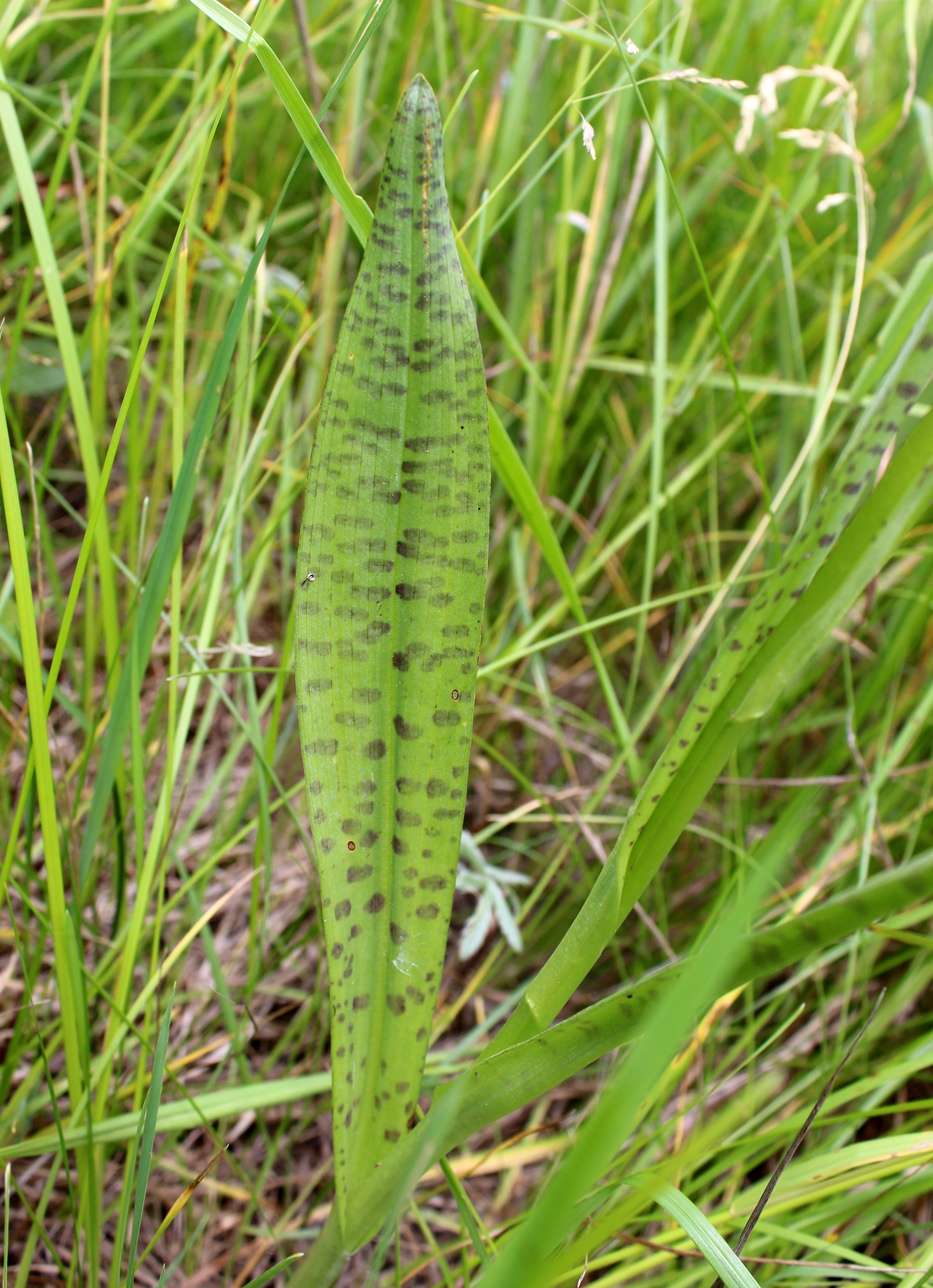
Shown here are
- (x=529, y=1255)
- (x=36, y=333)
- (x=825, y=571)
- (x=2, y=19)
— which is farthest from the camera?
(x=36, y=333)

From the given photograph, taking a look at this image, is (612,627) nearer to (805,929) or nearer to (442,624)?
(442,624)

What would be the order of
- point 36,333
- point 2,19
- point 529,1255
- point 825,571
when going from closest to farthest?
point 529,1255
point 825,571
point 2,19
point 36,333

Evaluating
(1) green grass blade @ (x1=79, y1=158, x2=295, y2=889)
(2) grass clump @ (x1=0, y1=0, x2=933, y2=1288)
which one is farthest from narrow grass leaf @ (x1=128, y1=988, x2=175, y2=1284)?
(1) green grass blade @ (x1=79, y1=158, x2=295, y2=889)

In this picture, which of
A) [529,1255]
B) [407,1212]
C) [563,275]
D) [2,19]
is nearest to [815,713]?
[563,275]

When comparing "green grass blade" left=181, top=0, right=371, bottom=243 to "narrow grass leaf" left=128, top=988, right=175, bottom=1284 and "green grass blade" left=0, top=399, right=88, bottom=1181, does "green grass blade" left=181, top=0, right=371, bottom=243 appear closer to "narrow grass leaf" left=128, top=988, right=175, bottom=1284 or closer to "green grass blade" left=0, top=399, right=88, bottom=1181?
"green grass blade" left=0, top=399, right=88, bottom=1181

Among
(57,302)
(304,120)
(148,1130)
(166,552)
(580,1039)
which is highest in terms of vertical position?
(304,120)

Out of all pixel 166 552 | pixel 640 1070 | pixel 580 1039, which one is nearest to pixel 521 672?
pixel 166 552

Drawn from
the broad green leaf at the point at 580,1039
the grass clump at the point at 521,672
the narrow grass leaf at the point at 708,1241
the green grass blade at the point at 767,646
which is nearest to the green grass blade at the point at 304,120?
the grass clump at the point at 521,672

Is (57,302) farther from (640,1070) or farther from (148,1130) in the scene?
(640,1070)
